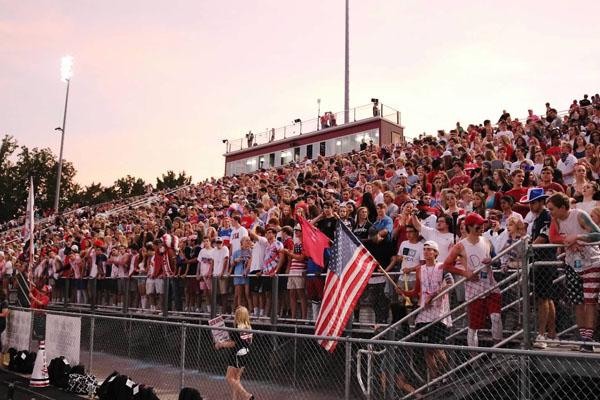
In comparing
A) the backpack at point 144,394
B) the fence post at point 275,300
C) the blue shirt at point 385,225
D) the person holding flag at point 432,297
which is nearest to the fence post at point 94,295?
the fence post at point 275,300

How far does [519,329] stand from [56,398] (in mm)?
7514

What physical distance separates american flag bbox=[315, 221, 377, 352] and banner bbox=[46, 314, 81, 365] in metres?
5.59

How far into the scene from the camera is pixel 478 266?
7176 mm

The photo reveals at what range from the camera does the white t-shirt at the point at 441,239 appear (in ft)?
28.2

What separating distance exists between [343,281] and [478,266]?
1642 mm

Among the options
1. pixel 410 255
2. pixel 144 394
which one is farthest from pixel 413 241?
pixel 144 394

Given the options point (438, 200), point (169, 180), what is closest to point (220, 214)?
point (438, 200)

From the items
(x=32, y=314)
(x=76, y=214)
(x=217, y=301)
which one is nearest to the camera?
(x=217, y=301)

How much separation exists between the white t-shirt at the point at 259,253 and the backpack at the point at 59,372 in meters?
3.80

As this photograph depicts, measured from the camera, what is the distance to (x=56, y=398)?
9953 millimetres

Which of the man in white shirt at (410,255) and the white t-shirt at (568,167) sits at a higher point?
the white t-shirt at (568,167)

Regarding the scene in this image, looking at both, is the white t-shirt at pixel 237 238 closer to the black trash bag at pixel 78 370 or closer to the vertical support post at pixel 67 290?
the black trash bag at pixel 78 370

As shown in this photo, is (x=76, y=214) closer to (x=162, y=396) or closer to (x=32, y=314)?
(x=32, y=314)

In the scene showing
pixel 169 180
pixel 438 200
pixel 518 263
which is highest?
pixel 169 180
